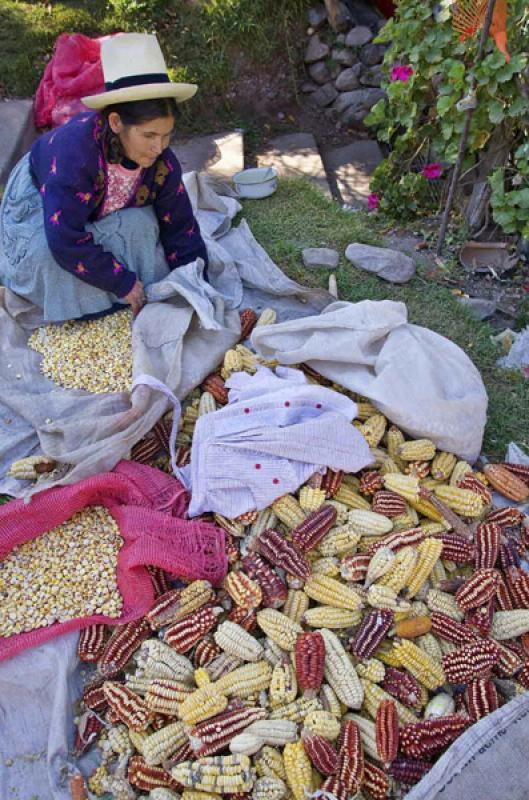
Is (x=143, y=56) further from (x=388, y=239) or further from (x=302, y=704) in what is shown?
(x=302, y=704)

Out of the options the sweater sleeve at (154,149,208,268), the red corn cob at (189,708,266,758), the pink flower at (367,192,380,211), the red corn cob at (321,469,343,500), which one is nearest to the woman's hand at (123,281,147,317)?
the sweater sleeve at (154,149,208,268)

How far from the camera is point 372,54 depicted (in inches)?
288

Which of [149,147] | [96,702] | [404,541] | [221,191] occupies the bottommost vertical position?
[96,702]

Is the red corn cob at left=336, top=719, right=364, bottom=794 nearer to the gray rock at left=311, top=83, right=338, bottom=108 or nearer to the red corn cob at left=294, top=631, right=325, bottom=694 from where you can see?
the red corn cob at left=294, top=631, right=325, bottom=694

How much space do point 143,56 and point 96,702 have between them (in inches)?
123

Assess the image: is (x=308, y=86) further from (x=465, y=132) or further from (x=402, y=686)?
(x=402, y=686)

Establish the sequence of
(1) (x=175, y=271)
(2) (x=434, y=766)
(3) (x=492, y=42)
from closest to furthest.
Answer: (2) (x=434, y=766)
(1) (x=175, y=271)
(3) (x=492, y=42)

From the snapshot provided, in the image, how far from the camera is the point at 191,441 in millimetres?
3445

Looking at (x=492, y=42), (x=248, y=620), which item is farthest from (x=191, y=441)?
(x=492, y=42)

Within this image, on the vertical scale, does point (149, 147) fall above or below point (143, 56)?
below

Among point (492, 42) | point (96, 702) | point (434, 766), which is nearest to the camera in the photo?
Result: point (434, 766)

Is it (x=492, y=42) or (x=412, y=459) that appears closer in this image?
(x=412, y=459)

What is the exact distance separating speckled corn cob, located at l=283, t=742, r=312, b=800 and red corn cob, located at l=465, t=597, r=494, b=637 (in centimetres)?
88

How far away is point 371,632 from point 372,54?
688cm
